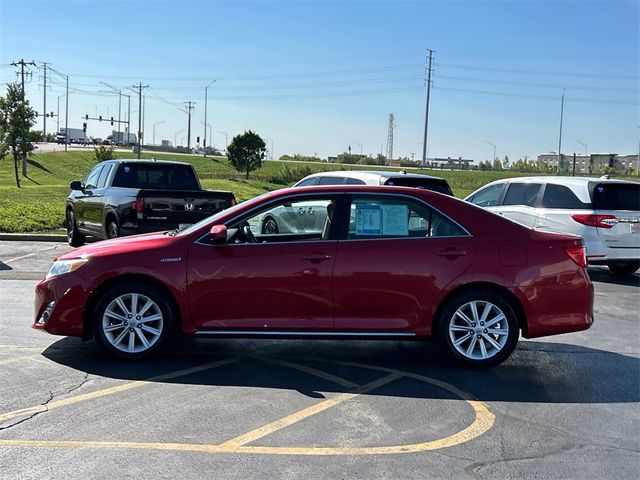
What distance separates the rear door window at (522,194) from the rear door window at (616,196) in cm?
111

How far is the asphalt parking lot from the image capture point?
3.86m

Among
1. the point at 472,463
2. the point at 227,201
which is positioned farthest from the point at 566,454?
the point at 227,201

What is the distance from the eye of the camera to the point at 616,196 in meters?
11.1

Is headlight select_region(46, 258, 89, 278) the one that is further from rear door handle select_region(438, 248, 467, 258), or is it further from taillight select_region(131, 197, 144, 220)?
taillight select_region(131, 197, 144, 220)

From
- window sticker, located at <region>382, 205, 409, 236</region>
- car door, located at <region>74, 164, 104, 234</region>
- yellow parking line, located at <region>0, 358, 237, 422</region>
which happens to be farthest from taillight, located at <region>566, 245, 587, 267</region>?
car door, located at <region>74, 164, 104, 234</region>

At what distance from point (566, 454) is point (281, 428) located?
1.84m

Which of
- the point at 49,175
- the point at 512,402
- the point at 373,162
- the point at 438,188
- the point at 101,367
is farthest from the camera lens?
the point at 373,162

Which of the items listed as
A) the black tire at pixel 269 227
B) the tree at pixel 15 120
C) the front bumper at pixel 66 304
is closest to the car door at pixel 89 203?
the front bumper at pixel 66 304

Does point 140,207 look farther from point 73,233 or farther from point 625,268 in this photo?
point 625,268

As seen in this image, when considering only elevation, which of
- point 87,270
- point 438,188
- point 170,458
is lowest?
point 170,458

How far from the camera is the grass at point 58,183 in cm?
1667

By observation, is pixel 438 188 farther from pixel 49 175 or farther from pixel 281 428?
pixel 49 175

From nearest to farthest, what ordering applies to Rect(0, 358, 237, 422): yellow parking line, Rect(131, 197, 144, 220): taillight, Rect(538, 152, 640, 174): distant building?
Rect(0, 358, 237, 422): yellow parking line → Rect(131, 197, 144, 220): taillight → Rect(538, 152, 640, 174): distant building

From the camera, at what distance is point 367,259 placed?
18.6 feet
